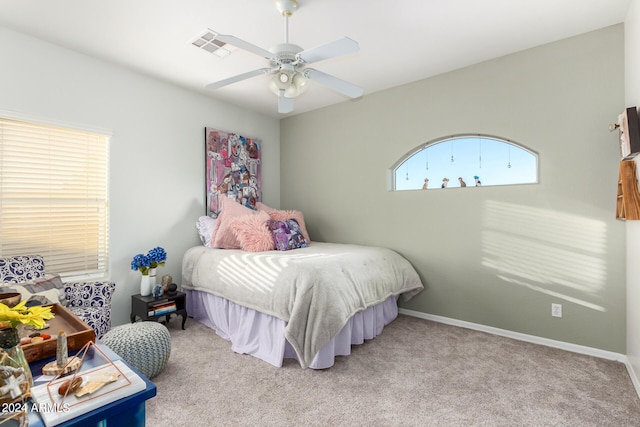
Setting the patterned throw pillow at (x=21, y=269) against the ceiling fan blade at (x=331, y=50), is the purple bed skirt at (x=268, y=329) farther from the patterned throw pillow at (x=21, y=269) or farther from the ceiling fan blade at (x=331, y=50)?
the ceiling fan blade at (x=331, y=50)

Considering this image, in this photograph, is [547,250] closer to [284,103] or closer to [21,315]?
[284,103]

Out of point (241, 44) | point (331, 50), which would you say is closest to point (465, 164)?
point (331, 50)

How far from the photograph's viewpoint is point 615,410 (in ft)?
6.07

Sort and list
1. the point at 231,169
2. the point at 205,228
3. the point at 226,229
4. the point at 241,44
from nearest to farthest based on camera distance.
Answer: the point at 241,44
the point at 226,229
the point at 205,228
the point at 231,169

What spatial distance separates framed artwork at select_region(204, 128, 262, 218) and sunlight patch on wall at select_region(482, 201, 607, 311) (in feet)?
9.05

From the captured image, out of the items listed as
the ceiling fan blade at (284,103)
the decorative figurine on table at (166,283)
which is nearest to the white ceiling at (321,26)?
the ceiling fan blade at (284,103)

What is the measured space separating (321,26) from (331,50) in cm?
68

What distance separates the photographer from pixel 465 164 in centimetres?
324

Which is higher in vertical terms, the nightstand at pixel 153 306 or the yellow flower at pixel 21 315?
the yellow flower at pixel 21 315

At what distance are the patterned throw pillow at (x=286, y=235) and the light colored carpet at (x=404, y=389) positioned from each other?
1.10m

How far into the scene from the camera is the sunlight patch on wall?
2.54 m

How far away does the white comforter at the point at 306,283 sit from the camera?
225 cm

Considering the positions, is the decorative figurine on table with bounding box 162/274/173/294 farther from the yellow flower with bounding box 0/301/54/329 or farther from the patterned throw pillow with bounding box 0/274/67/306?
the yellow flower with bounding box 0/301/54/329

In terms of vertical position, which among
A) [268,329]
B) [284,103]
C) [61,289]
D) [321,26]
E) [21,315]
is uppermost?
[321,26]
